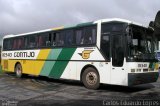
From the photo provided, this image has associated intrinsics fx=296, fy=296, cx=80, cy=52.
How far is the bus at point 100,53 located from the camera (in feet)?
39.9

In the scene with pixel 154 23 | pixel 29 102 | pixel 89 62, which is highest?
pixel 154 23

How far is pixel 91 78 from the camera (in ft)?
44.8

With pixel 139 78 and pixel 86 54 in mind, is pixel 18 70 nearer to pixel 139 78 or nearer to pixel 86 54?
pixel 86 54

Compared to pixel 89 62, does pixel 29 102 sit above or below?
below

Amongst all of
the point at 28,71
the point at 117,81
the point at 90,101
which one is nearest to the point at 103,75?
the point at 117,81

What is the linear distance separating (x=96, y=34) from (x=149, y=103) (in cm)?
489

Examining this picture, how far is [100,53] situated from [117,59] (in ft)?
3.47

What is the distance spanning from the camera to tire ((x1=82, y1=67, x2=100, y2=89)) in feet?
44.0

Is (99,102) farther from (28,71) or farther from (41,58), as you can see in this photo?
(28,71)

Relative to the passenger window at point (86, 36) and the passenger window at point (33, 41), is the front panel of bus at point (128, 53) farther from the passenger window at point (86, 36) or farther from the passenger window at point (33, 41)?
the passenger window at point (33, 41)

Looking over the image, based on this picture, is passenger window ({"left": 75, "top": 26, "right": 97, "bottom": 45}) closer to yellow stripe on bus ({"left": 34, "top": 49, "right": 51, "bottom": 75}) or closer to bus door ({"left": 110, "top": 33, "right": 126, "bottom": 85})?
bus door ({"left": 110, "top": 33, "right": 126, "bottom": 85})

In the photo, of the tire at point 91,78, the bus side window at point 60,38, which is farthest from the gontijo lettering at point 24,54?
the tire at point 91,78

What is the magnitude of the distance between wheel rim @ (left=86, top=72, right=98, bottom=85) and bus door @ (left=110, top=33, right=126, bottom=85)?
1048mm

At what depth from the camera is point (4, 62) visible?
73.2 feet
